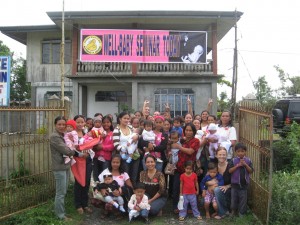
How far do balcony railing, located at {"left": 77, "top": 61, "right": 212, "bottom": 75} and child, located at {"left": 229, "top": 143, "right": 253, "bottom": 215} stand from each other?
1115cm

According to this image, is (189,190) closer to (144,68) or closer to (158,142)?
(158,142)

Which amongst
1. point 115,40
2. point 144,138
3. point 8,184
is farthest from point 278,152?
point 115,40

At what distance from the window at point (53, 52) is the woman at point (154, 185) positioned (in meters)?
13.7

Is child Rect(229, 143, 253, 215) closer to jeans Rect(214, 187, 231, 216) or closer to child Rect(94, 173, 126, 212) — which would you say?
jeans Rect(214, 187, 231, 216)

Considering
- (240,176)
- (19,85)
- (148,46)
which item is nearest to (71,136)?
(240,176)

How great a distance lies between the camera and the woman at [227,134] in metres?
6.00

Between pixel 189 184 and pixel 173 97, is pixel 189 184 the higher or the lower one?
the lower one

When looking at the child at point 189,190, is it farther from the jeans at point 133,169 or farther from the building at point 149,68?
the building at point 149,68

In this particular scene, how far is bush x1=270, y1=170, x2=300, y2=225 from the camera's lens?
4.98m

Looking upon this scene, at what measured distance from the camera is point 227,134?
6.01 meters

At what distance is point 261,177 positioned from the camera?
5.47 metres

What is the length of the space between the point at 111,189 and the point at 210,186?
1.61 m

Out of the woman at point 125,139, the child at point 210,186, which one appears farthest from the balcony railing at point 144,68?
the child at point 210,186

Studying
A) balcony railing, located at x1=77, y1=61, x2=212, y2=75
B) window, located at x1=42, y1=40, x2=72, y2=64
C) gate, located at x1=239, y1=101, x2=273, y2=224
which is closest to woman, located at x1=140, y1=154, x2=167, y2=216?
gate, located at x1=239, y1=101, x2=273, y2=224
